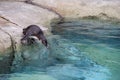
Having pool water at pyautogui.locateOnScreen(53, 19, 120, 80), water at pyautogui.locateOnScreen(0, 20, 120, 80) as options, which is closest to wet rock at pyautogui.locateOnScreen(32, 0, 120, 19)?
pool water at pyautogui.locateOnScreen(53, 19, 120, 80)

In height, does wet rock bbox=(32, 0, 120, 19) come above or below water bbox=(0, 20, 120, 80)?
above

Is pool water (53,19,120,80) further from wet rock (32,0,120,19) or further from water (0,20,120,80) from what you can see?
wet rock (32,0,120,19)

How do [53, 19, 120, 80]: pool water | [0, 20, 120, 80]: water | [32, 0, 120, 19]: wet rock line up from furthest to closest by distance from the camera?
1. [32, 0, 120, 19]: wet rock
2. [53, 19, 120, 80]: pool water
3. [0, 20, 120, 80]: water

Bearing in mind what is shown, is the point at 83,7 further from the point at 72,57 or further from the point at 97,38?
the point at 72,57

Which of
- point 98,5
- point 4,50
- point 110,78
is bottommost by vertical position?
point 110,78

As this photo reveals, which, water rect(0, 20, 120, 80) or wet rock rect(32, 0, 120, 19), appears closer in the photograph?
water rect(0, 20, 120, 80)

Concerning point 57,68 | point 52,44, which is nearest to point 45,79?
point 57,68

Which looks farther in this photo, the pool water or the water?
the pool water

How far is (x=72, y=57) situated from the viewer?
8.30 metres

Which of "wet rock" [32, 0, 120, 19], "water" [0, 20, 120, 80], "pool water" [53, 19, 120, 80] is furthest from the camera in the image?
"wet rock" [32, 0, 120, 19]

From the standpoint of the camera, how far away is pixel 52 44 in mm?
8906

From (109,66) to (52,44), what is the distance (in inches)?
63.5

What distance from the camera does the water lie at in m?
7.42

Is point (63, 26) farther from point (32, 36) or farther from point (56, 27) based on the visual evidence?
point (32, 36)
